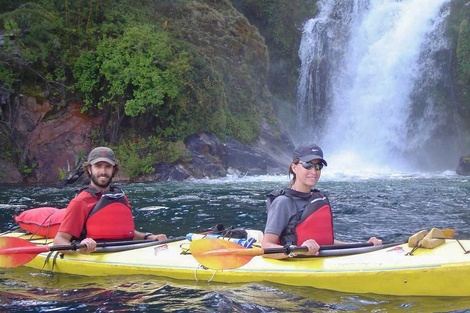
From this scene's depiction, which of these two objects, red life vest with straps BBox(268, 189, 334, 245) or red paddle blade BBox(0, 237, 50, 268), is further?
red paddle blade BBox(0, 237, 50, 268)

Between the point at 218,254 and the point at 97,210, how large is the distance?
129cm

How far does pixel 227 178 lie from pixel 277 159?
303 cm

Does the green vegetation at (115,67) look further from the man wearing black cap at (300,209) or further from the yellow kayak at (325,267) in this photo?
the man wearing black cap at (300,209)

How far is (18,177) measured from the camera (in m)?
15.1

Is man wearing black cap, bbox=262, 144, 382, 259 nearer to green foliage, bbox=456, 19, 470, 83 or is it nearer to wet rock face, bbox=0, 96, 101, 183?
wet rock face, bbox=0, 96, 101, 183

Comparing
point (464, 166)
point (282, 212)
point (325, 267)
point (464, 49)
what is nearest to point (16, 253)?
point (282, 212)

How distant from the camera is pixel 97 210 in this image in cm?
528

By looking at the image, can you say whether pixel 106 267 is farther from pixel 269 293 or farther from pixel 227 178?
pixel 227 178

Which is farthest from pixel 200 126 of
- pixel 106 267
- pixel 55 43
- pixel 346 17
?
pixel 106 267

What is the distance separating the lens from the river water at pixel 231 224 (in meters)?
4.35

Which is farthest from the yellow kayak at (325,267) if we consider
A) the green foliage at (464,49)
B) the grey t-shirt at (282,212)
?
the green foliage at (464,49)

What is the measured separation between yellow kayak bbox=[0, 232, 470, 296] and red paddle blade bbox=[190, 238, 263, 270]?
0.08 ft

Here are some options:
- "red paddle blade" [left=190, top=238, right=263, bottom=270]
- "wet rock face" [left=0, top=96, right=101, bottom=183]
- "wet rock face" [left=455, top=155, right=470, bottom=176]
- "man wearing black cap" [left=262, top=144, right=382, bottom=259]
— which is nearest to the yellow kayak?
"red paddle blade" [left=190, top=238, right=263, bottom=270]

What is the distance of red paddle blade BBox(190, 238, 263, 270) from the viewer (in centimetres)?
461
